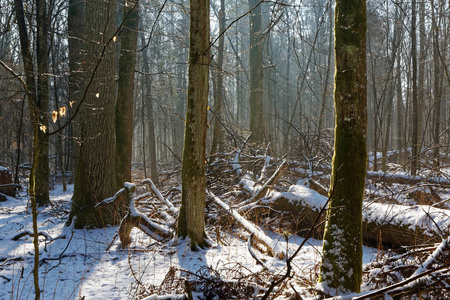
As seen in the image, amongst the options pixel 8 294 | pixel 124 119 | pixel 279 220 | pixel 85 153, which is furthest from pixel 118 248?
pixel 124 119

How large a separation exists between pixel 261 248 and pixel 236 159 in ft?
12.0

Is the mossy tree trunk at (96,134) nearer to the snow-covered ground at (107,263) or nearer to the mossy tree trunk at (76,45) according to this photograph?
the mossy tree trunk at (76,45)

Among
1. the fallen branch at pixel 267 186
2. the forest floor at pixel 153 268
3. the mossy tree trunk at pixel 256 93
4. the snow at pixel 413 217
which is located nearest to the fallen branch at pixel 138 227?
the forest floor at pixel 153 268

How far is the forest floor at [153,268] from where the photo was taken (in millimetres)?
2797

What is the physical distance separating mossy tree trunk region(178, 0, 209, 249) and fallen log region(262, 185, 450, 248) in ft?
4.51

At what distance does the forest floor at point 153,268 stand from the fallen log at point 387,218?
31 centimetres

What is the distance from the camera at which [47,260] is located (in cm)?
420

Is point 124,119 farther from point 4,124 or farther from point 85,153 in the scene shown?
point 4,124

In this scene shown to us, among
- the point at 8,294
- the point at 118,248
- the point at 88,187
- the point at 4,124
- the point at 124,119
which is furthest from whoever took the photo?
the point at 4,124

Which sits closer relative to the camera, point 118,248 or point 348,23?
point 348,23

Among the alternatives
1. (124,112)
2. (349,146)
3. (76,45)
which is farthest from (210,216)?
(76,45)

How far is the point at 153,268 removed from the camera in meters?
3.97

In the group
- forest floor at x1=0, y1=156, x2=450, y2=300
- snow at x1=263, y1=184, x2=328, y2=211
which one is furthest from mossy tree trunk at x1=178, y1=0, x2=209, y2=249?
snow at x1=263, y1=184, x2=328, y2=211

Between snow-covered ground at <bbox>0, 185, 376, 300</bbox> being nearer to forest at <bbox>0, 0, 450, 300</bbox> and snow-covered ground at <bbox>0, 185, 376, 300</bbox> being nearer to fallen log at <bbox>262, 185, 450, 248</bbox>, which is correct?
forest at <bbox>0, 0, 450, 300</bbox>
